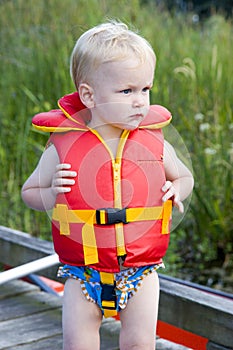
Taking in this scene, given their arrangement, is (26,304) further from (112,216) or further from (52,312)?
(112,216)

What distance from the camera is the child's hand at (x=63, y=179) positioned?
2.22 m

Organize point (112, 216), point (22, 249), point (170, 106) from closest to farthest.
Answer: point (112, 216)
point (22, 249)
point (170, 106)

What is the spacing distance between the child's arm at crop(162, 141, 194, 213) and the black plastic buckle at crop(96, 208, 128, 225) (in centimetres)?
18

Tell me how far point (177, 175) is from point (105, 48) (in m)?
0.45

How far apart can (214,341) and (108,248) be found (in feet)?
3.10

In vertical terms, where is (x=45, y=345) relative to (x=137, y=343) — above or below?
below

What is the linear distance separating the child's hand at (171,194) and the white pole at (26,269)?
1.19 metres

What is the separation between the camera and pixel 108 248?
2234 millimetres

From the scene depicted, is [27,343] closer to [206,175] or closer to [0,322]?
[0,322]

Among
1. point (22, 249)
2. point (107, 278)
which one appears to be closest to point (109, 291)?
point (107, 278)

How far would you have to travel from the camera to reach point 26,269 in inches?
131

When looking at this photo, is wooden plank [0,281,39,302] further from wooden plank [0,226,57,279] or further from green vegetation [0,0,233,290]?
green vegetation [0,0,233,290]

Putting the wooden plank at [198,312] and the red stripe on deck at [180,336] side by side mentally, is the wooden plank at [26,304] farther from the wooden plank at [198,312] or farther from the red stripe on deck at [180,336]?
the wooden plank at [198,312]

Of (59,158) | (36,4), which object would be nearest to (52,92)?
(36,4)
